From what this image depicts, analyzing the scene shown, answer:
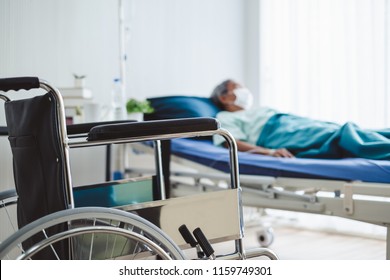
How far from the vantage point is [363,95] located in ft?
11.2

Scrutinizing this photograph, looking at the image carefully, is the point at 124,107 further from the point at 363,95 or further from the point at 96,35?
the point at 363,95

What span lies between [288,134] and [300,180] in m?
0.46

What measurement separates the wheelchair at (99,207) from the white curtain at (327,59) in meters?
2.13

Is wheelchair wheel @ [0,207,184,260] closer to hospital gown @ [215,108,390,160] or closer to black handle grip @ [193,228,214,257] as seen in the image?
black handle grip @ [193,228,214,257]

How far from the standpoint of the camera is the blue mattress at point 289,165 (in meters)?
2.11

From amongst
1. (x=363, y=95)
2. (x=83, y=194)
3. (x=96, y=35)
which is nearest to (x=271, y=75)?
(x=363, y=95)

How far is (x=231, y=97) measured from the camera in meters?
3.21

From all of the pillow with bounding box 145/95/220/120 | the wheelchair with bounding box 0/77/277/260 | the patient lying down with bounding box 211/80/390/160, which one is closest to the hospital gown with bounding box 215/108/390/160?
the patient lying down with bounding box 211/80/390/160

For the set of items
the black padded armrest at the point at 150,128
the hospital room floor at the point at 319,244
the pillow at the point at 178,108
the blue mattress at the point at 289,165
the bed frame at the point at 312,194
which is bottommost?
the hospital room floor at the point at 319,244

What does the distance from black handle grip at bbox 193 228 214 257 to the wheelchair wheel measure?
12 centimetres

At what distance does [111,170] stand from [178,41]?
105cm

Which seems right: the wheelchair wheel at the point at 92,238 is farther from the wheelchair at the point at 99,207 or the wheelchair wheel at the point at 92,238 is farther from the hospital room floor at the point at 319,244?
the hospital room floor at the point at 319,244

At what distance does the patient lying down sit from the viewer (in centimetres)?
233

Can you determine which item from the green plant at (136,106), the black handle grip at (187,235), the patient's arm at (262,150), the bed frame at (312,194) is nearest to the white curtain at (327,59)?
the patient's arm at (262,150)
